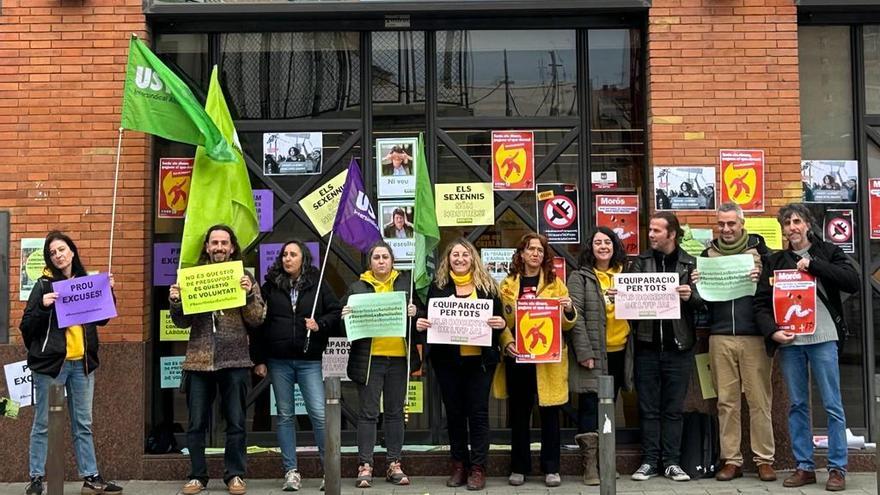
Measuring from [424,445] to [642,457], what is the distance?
196 cm

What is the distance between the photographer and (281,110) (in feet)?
28.2

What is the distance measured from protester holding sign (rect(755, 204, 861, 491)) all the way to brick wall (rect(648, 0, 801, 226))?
2.62 ft

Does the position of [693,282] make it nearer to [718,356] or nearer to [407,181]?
[718,356]

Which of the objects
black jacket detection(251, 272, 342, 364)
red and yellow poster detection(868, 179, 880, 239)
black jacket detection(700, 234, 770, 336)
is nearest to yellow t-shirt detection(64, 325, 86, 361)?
black jacket detection(251, 272, 342, 364)

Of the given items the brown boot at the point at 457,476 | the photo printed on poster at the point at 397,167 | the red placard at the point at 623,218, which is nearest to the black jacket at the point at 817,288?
the red placard at the point at 623,218

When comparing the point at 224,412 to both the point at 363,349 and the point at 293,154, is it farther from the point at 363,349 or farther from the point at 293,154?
the point at 293,154

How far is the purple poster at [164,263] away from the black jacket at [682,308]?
4089 millimetres

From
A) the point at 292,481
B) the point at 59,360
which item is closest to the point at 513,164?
the point at 292,481

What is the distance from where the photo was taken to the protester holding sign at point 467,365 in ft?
24.2

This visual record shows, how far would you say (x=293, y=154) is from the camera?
8539mm

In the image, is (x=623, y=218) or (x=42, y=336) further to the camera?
(x=623, y=218)

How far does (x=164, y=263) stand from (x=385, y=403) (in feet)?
8.16

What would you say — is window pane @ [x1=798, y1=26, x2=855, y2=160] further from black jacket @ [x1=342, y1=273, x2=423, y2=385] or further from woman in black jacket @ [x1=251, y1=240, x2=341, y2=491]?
woman in black jacket @ [x1=251, y1=240, x2=341, y2=491]

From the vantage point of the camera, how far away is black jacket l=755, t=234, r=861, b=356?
7.29 m
